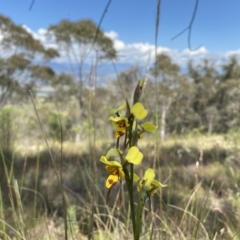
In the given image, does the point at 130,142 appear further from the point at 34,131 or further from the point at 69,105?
the point at 69,105

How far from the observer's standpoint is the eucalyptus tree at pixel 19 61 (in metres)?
14.6

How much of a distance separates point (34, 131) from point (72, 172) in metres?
9.48

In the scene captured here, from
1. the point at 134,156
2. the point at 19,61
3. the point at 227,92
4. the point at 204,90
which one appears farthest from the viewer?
the point at 204,90

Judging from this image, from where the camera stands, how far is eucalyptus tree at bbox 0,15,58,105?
47.9ft

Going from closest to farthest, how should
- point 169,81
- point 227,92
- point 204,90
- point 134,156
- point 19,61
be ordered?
point 134,156, point 19,61, point 169,81, point 227,92, point 204,90

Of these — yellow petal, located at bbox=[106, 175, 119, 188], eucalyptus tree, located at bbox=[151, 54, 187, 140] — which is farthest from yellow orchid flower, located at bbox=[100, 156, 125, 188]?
eucalyptus tree, located at bbox=[151, 54, 187, 140]

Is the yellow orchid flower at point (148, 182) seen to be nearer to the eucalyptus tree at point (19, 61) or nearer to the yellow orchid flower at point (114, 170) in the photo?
the yellow orchid flower at point (114, 170)

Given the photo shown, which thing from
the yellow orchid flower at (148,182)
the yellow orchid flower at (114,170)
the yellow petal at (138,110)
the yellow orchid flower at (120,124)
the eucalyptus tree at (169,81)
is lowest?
the yellow orchid flower at (148,182)

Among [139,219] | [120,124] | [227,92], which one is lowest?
[139,219]

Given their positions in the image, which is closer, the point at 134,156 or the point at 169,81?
the point at 134,156

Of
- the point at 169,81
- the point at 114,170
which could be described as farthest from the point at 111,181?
the point at 169,81

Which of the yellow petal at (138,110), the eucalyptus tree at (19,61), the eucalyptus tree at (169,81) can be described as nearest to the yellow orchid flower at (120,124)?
the yellow petal at (138,110)

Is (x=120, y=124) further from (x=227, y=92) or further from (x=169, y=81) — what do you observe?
(x=227, y=92)

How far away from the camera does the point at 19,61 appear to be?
49.6 ft
